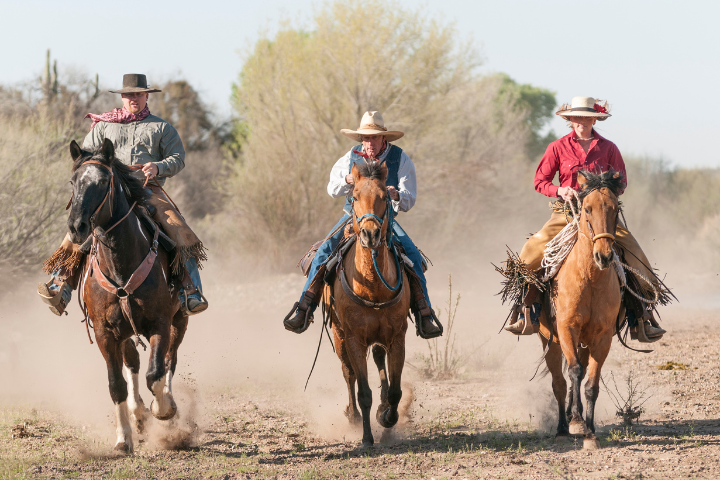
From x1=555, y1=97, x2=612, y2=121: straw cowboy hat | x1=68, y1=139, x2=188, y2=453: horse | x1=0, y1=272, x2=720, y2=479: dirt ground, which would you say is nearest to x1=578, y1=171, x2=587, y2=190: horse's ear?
x1=555, y1=97, x2=612, y2=121: straw cowboy hat

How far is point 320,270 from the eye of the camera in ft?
24.2

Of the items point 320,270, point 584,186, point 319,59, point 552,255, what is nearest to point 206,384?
point 320,270

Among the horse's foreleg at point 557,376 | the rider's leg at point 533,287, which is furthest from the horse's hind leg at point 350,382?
the horse's foreleg at point 557,376

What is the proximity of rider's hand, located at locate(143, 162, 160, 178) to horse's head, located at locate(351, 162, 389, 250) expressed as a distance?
2.15m

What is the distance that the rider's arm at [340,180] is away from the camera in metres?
7.26

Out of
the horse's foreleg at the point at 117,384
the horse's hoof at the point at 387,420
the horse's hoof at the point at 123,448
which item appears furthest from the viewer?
the horse's hoof at the point at 387,420

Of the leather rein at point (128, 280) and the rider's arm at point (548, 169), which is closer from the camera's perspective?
the leather rein at point (128, 280)

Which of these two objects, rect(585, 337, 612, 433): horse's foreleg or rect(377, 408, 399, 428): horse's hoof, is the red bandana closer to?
rect(377, 408, 399, 428): horse's hoof

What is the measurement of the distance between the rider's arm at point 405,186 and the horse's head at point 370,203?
83 centimetres

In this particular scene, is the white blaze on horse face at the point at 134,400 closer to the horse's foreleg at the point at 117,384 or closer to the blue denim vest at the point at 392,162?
the horse's foreleg at the point at 117,384

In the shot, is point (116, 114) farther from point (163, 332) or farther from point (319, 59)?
point (319, 59)

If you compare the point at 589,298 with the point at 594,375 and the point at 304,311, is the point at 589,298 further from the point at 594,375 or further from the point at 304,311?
the point at 304,311

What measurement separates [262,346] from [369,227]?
9.24m

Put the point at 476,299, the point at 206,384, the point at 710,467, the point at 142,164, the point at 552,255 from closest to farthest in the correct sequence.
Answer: the point at 710,467
the point at 552,255
the point at 142,164
the point at 206,384
the point at 476,299
